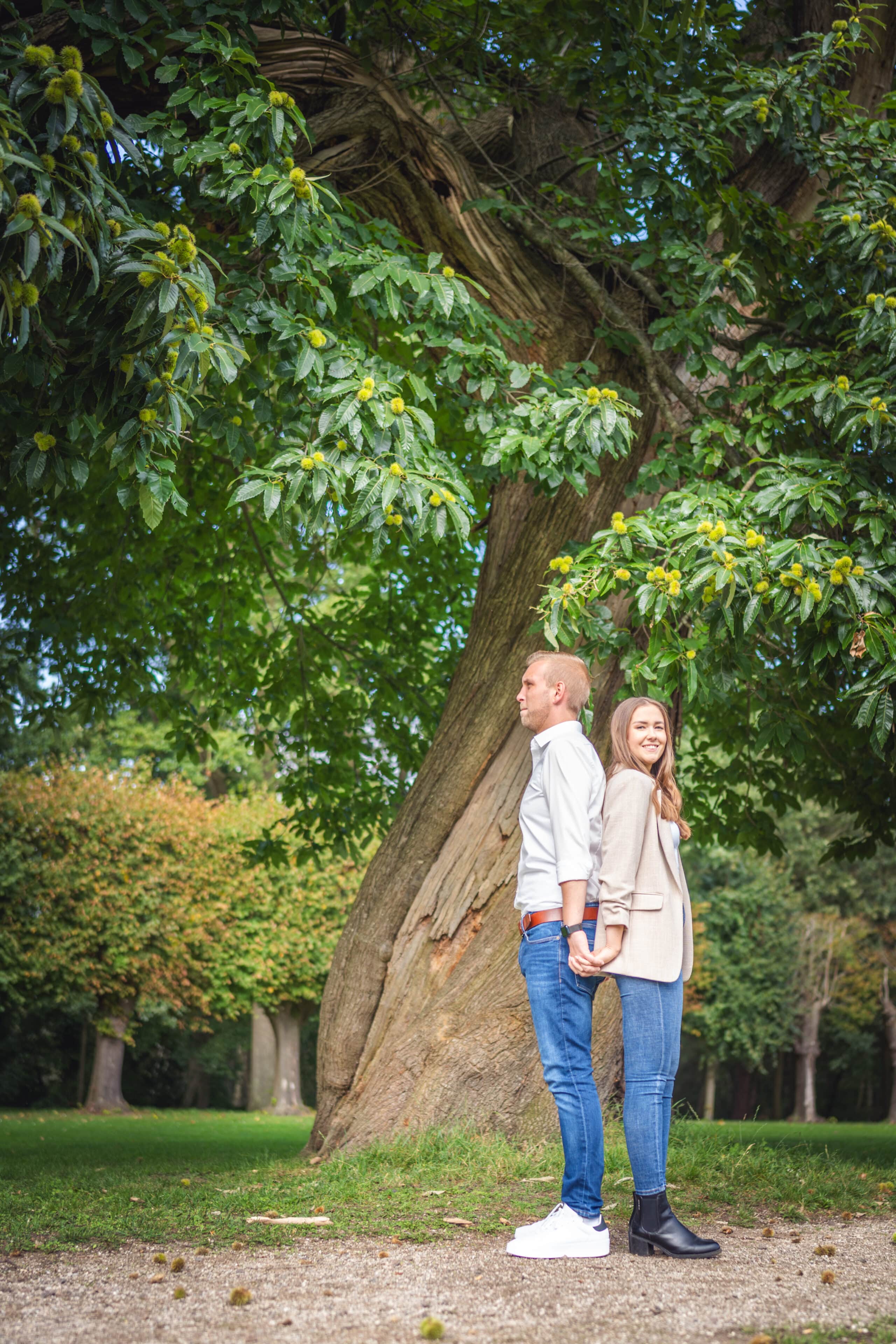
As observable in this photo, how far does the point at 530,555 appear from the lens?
22.0 feet

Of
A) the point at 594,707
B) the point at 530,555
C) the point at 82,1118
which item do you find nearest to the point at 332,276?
the point at 530,555

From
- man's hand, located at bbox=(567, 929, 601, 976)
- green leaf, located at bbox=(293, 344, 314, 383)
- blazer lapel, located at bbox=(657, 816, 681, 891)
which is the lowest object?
man's hand, located at bbox=(567, 929, 601, 976)

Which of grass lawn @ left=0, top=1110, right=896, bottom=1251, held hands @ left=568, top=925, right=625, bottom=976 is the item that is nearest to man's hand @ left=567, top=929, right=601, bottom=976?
held hands @ left=568, top=925, right=625, bottom=976

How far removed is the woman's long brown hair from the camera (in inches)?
149

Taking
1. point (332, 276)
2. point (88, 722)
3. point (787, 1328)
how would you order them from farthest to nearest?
1. point (88, 722)
2. point (332, 276)
3. point (787, 1328)

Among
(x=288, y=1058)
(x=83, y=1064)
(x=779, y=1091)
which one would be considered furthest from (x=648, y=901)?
(x=779, y=1091)

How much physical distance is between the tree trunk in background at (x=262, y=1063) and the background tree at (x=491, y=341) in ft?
62.9

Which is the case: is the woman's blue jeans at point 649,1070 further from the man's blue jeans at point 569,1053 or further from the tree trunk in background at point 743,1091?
the tree trunk in background at point 743,1091

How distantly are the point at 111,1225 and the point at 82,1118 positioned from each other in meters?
14.1

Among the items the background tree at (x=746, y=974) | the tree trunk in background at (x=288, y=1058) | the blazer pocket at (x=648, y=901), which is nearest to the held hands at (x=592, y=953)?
the blazer pocket at (x=648, y=901)

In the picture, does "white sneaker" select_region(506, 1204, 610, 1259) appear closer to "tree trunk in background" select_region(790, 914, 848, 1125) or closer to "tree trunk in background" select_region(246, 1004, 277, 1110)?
"tree trunk in background" select_region(246, 1004, 277, 1110)

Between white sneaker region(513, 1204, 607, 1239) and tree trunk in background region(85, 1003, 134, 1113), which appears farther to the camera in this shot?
tree trunk in background region(85, 1003, 134, 1113)

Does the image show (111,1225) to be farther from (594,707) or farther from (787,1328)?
(594,707)

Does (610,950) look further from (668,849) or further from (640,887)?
(668,849)
